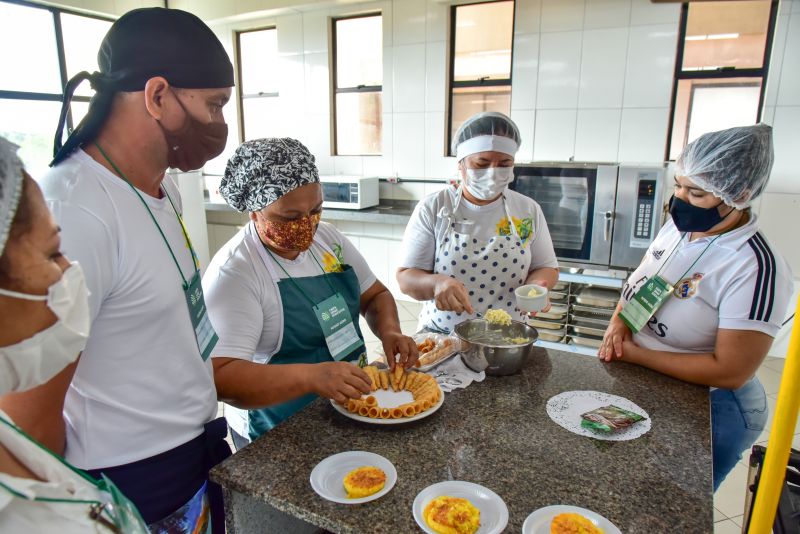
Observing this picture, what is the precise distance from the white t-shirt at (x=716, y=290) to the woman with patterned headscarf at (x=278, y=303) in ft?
2.81

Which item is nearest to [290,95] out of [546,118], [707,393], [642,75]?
[546,118]

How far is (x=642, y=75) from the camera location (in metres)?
3.82

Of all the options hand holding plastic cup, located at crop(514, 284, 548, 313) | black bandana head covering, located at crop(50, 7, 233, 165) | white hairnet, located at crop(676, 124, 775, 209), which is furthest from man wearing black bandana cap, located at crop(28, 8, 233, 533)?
white hairnet, located at crop(676, 124, 775, 209)

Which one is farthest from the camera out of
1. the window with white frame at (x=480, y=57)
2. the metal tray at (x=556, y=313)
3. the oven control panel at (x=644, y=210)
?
the window with white frame at (x=480, y=57)

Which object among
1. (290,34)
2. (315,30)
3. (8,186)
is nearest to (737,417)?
(8,186)

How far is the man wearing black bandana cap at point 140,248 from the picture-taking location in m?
0.94

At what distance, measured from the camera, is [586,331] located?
140 inches

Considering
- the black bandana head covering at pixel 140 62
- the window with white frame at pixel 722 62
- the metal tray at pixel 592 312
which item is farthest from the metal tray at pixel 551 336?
the black bandana head covering at pixel 140 62

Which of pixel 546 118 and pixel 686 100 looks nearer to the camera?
pixel 686 100

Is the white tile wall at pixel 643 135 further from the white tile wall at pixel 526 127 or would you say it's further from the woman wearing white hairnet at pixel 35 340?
the woman wearing white hairnet at pixel 35 340

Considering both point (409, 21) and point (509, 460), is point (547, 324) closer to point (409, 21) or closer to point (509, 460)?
point (509, 460)

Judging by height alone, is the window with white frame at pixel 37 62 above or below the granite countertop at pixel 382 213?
above

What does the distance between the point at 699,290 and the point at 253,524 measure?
4.76 feet

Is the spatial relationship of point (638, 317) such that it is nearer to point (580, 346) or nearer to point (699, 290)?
point (699, 290)
